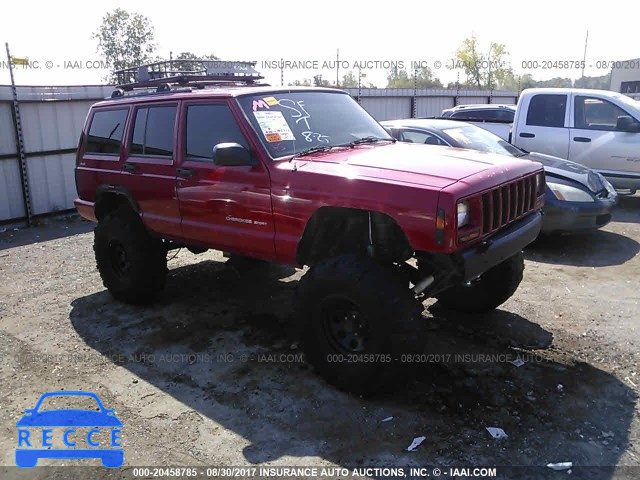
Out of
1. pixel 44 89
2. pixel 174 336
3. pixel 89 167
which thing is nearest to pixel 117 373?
pixel 174 336

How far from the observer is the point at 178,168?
15.5 ft

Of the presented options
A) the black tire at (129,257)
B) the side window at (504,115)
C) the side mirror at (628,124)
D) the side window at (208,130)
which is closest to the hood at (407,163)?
the side window at (208,130)

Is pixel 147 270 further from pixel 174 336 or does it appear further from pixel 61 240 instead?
pixel 61 240

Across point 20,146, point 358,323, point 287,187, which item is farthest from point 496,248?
point 20,146

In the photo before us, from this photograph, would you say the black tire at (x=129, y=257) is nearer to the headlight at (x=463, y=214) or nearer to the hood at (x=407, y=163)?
the hood at (x=407, y=163)

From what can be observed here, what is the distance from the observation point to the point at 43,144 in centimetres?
991

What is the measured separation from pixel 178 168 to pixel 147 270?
1208 millimetres

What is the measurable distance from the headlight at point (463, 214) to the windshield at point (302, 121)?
1.38 m

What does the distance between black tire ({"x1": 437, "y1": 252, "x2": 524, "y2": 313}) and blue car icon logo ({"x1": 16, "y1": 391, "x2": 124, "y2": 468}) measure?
2.91 meters

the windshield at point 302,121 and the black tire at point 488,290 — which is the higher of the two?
the windshield at point 302,121

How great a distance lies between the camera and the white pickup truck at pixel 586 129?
8.95 m

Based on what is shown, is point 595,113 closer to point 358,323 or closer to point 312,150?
point 312,150

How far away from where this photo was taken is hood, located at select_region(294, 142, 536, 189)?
3500 mm

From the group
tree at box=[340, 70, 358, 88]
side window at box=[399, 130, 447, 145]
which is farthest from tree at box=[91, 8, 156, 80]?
side window at box=[399, 130, 447, 145]
